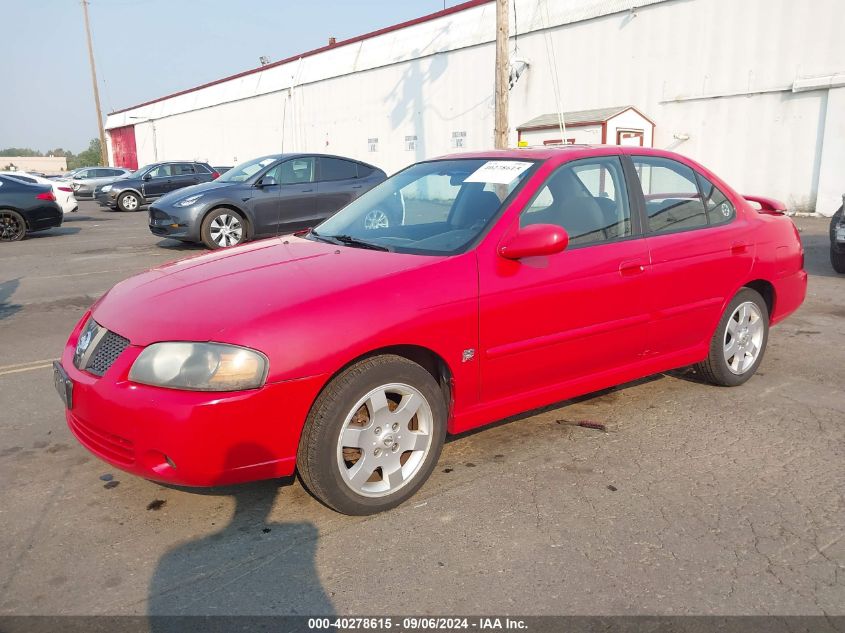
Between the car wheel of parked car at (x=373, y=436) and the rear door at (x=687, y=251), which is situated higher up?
the rear door at (x=687, y=251)

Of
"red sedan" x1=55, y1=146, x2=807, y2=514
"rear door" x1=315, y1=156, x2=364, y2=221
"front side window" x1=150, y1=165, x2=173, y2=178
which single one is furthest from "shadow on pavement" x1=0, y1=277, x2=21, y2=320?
"front side window" x1=150, y1=165, x2=173, y2=178

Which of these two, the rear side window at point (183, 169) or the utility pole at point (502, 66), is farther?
the rear side window at point (183, 169)

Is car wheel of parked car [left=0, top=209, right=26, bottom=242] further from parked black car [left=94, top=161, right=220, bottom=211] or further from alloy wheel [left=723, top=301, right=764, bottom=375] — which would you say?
alloy wheel [left=723, top=301, right=764, bottom=375]

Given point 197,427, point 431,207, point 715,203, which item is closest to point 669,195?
point 715,203

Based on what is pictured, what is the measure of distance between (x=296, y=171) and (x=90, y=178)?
23184 millimetres

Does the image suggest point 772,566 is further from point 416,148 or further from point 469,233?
point 416,148

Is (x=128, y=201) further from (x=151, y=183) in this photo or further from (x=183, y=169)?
(x=183, y=169)

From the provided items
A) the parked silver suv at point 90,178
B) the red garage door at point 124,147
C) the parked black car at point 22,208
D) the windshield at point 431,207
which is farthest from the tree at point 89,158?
the windshield at point 431,207

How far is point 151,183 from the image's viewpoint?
76.0 feet

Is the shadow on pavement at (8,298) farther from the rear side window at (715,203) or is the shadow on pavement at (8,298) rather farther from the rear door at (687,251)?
the rear side window at (715,203)

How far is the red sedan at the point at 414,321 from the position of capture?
277 centimetres

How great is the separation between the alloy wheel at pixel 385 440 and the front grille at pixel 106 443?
0.85 metres

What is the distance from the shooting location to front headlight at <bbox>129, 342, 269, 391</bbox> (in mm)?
2719

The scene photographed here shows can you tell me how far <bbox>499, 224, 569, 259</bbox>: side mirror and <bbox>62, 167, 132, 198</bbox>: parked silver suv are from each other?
98.2ft
